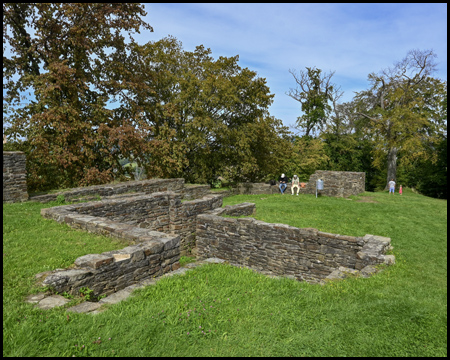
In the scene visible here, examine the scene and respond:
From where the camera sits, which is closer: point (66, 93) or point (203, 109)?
point (66, 93)

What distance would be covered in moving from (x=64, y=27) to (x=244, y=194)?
15.5 m

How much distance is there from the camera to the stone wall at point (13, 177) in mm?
10453

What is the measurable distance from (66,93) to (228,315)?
16.6 meters

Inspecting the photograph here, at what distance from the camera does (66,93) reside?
1625 centimetres

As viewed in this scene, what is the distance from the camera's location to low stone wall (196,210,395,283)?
24.3 ft

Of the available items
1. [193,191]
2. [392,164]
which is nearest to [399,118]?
[392,164]

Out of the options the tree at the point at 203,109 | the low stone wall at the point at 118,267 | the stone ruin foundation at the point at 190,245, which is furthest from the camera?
the tree at the point at 203,109

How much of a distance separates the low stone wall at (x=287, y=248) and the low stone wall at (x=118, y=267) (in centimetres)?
295

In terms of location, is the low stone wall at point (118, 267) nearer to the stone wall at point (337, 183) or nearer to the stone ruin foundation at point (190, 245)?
the stone ruin foundation at point (190, 245)

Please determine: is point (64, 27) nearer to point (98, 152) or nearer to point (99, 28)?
point (99, 28)

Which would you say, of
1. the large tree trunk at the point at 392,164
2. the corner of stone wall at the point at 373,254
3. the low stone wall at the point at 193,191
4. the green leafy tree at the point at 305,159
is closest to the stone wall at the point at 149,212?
the low stone wall at the point at 193,191

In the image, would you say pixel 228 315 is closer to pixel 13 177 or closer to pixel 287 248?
pixel 287 248

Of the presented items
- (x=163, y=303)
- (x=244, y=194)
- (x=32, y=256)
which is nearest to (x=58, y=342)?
(x=163, y=303)

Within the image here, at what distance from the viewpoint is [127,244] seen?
6570 mm
